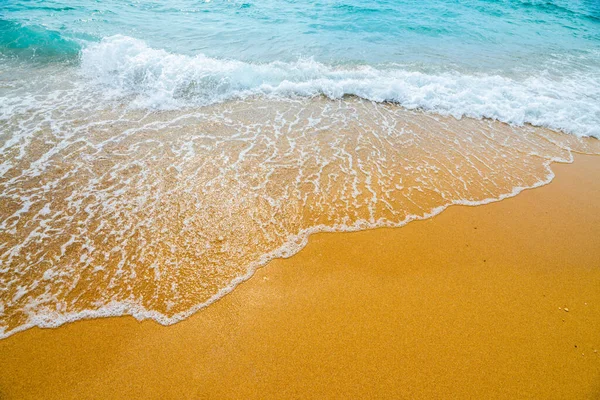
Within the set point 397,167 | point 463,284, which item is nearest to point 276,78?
point 397,167

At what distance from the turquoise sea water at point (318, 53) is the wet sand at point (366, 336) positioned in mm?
5292

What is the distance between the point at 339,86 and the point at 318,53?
10.7ft

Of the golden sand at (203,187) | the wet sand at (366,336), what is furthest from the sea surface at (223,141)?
the wet sand at (366,336)

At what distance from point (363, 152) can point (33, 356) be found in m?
5.59

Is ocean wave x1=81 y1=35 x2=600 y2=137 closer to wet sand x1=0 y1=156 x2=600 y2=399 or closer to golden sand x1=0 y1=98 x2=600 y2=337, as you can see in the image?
golden sand x1=0 y1=98 x2=600 y2=337

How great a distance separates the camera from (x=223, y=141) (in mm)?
5984

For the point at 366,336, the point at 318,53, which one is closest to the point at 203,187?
the point at 366,336

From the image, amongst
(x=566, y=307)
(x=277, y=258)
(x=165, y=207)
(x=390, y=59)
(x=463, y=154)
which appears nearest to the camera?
(x=566, y=307)

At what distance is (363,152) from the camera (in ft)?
19.5

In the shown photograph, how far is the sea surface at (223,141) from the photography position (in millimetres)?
3730

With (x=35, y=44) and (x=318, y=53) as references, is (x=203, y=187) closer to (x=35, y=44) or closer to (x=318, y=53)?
(x=318, y=53)

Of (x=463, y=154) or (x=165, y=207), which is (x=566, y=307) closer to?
(x=463, y=154)

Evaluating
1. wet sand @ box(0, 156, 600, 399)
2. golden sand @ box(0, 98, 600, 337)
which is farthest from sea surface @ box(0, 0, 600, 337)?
wet sand @ box(0, 156, 600, 399)

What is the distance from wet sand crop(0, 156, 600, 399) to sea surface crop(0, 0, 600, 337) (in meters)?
0.31
